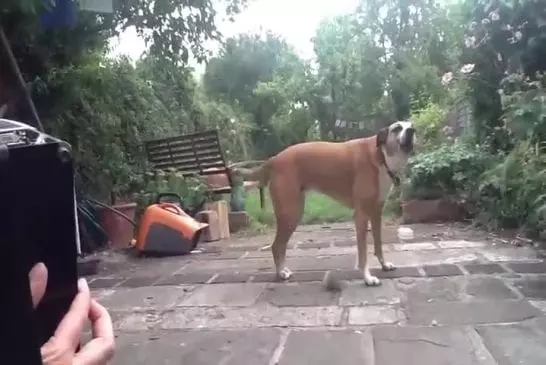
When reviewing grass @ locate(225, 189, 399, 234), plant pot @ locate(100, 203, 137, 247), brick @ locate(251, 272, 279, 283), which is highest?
plant pot @ locate(100, 203, 137, 247)

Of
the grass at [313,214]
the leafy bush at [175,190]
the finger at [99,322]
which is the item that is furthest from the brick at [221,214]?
the finger at [99,322]

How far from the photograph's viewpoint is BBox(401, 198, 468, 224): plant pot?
5.50m

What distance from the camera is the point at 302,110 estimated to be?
9.02m

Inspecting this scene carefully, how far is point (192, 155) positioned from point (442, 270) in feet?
11.0

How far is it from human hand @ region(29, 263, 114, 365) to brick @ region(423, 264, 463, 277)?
9.09 ft

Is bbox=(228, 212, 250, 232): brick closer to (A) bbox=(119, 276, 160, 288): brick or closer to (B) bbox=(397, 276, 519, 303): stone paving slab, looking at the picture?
(A) bbox=(119, 276, 160, 288): brick

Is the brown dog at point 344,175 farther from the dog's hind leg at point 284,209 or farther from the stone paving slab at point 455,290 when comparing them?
the stone paving slab at point 455,290

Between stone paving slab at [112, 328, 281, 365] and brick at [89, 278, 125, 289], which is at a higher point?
brick at [89, 278, 125, 289]

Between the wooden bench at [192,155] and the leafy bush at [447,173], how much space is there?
141 cm

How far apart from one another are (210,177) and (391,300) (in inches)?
149

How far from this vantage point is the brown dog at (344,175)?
3441 millimetres

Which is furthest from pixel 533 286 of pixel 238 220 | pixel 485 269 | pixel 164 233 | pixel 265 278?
pixel 238 220

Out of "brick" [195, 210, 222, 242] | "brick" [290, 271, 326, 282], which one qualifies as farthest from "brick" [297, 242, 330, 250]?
"brick" [290, 271, 326, 282]

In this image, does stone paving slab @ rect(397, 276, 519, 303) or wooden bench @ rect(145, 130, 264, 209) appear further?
wooden bench @ rect(145, 130, 264, 209)
